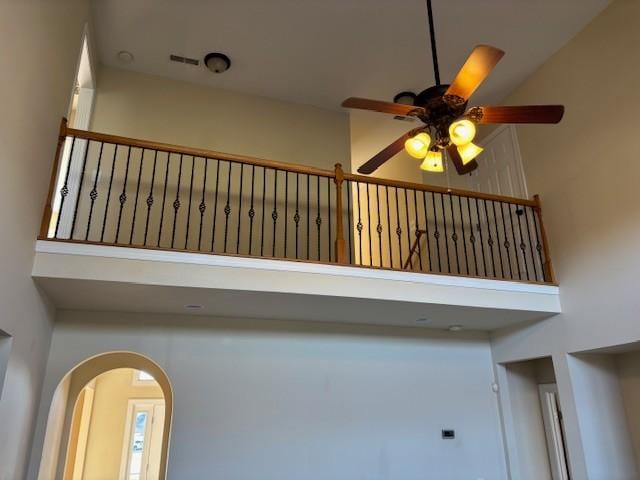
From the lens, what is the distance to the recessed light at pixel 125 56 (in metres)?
5.18

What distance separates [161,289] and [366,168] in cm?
186

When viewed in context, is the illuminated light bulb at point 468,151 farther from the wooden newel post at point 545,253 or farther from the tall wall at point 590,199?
the wooden newel post at point 545,253

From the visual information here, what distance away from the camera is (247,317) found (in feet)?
15.5

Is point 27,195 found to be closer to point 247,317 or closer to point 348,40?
point 247,317

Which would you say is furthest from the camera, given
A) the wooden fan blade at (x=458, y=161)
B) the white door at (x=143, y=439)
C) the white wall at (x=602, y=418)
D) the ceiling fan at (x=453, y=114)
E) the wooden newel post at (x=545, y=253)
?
the white door at (x=143, y=439)

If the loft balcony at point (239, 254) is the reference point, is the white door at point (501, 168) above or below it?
above

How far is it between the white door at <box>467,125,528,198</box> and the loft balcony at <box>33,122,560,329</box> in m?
0.31

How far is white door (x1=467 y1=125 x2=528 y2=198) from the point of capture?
556cm

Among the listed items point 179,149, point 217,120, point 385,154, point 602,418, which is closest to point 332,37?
point 217,120

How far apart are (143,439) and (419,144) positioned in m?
7.87

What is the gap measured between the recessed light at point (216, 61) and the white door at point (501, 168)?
11.1ft

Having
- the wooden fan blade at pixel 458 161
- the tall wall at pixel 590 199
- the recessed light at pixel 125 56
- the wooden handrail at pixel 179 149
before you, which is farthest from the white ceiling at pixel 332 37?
the wooden fan blade at pixel 458 161

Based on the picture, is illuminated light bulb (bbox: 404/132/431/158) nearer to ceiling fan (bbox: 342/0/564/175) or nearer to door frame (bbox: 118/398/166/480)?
ceiling fan (bbox: 342/0/564/175)

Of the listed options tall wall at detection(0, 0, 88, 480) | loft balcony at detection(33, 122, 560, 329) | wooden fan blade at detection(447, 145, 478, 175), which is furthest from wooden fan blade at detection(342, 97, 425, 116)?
tall wall at detection(0, 0, 88, 480)
